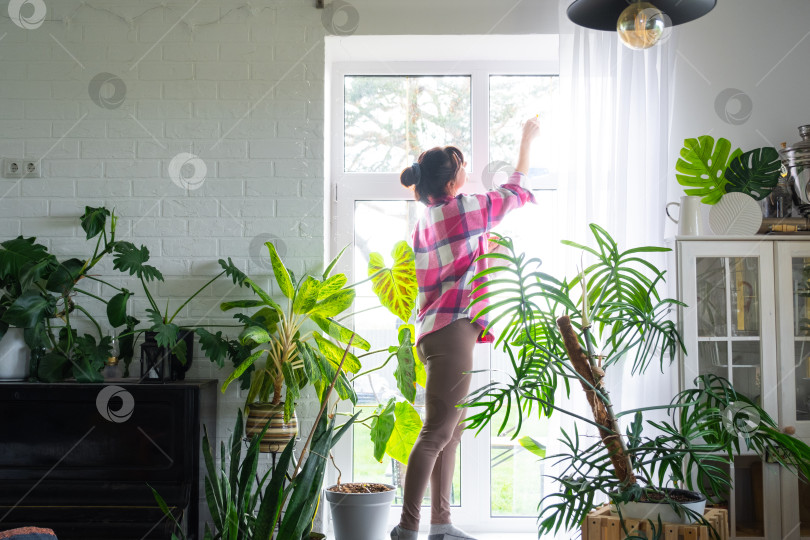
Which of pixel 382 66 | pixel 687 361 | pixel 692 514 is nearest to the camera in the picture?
pixel 692 514

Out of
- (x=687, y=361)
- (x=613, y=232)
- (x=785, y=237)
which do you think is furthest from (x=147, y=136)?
(x=785, y=237)

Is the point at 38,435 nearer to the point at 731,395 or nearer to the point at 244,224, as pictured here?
the point at 244,224

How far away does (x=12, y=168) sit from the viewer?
10.5ft

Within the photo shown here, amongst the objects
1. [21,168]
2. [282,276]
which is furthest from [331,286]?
[21,168]

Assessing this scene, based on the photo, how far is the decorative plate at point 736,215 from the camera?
280 centimetres

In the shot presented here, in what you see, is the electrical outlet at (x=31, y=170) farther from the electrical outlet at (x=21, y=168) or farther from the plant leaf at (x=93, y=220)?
the plant leaf at (x=93, y=220)

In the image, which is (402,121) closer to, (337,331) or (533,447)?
(337,331)

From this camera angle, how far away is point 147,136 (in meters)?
3.22

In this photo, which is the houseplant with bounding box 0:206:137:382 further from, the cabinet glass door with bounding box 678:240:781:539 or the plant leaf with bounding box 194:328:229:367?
the cabinet glass door with bounding box 678:240:781:539

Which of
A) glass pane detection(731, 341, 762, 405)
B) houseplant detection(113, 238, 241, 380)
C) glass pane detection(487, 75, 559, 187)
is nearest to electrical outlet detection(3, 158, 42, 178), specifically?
houseplant detection(113, 238, 241, 380)

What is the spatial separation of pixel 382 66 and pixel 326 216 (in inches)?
31.2

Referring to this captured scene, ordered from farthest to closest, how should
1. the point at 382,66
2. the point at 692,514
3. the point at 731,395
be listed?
the point at 382,66, the point at 731,395, the point at 692,514

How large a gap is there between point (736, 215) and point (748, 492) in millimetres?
1029

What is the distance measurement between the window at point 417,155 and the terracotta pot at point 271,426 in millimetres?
618
